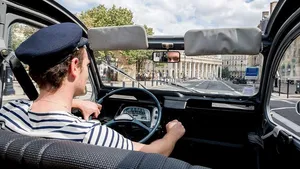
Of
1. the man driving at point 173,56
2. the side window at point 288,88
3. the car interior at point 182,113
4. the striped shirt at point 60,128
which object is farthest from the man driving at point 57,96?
the man driving at point 173,56

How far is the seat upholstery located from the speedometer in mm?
1853

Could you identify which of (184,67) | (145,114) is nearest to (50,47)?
(145,114)

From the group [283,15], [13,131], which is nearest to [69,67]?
[13,131]

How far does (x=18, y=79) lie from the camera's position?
83.4 inches

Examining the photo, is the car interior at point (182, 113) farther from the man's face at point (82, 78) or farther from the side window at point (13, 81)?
the man's face at point (82, 78)

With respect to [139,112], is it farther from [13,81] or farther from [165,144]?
[165,144]

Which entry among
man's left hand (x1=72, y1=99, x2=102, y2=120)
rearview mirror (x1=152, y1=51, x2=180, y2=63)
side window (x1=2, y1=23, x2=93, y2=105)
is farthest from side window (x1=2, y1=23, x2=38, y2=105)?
rearview mirror (x1=152, y1=51, x2=180, y2=63)

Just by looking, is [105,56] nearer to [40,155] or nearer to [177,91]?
[177,91]

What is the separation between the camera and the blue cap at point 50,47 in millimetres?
1230

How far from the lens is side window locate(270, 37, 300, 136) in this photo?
228cm

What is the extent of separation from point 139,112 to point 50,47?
1863mm

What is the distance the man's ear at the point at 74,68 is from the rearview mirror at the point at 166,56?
1.90 metres

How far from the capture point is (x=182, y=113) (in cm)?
334

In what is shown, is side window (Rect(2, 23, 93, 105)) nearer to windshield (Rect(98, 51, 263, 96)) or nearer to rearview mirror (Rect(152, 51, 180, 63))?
windshield (Rect(98, 51, 263, 96))
